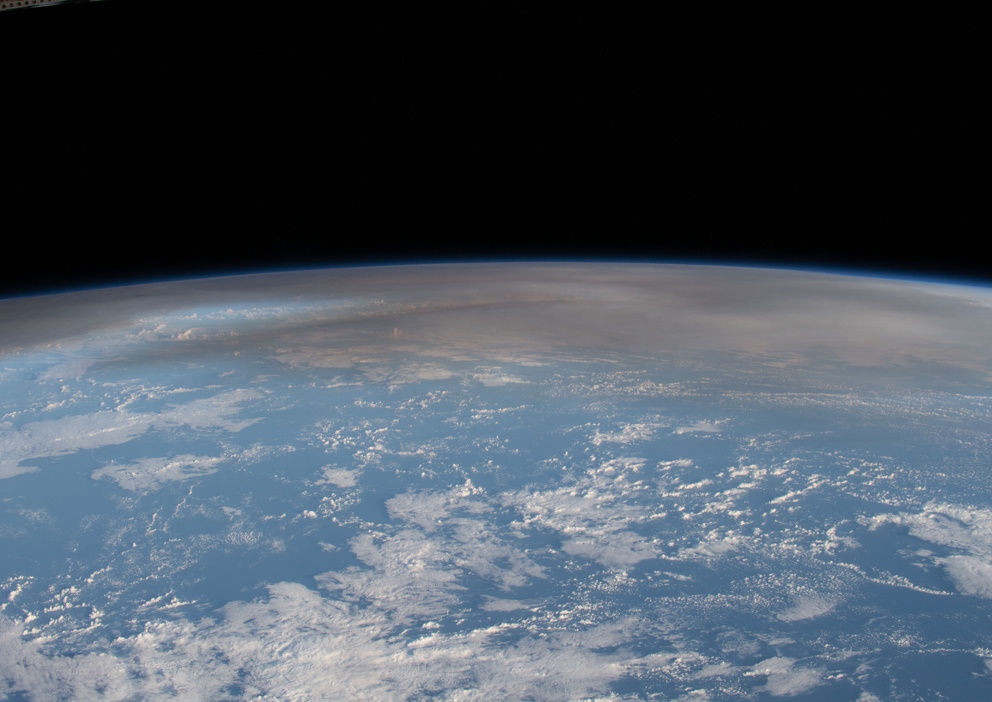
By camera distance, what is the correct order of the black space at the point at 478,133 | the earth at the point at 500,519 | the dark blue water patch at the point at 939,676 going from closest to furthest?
the dark blue water patch at the point at 939,676, the earth at the point at 500,519, the black space at the point at 478,133

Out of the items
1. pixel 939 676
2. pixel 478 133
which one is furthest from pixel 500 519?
pixel 478 133

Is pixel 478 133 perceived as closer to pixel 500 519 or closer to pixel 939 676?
pixel 500 519

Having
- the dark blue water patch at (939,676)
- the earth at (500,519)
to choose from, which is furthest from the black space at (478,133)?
the dark blue water patch at (939,676)

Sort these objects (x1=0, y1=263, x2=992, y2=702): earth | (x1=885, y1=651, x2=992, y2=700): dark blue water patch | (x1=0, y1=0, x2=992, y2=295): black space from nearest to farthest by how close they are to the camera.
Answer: (x1=885, y1=651, x2=992, y2=700): dark blue water patch → (x1=0, y1=263, x2=992, y2=702): earth → (x1=0, y1=0, x2=992, y2=295): black space

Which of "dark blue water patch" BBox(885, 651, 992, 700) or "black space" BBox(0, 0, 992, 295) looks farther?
"black space" BBox(0, 0, 992, 295)

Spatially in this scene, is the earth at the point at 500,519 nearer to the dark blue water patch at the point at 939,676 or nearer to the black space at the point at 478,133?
the dark blue water patch at the point at 939,676

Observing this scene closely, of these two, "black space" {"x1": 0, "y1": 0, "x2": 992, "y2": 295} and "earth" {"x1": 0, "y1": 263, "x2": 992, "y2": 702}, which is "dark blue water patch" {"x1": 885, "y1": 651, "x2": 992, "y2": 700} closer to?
"earth" {"x1": 0, "y1": 263, "x2": 992, "y2": 702}

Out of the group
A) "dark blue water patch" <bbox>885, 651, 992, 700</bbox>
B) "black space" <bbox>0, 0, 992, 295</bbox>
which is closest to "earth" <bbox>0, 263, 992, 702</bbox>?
"dark blue water patch" <bbox>885, 651, 992, 700</bbox>
